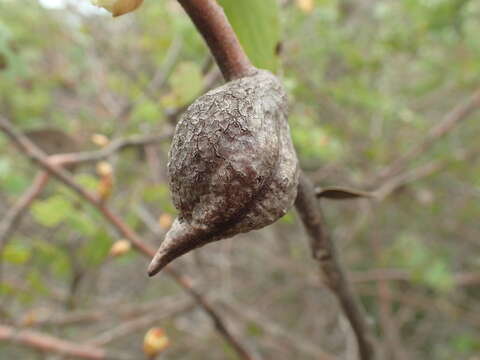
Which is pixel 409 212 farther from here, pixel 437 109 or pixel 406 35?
pixel 406 35

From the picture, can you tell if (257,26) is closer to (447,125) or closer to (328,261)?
(328,261)

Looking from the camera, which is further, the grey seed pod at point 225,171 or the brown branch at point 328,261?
the brown branch at point 328,261

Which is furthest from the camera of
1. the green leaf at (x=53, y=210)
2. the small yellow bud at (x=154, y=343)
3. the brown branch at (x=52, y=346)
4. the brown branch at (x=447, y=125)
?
the brown branch at (x=447, y=125)

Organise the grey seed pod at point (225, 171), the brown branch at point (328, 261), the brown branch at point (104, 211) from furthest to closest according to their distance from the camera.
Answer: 1. the brown branch at point (104, 211)
2. the brown branch at point (328, 261)
3. the grey seed pod at point (225, 171)

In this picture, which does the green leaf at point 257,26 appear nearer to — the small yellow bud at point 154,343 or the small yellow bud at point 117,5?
the small yellow bud at point 117,5

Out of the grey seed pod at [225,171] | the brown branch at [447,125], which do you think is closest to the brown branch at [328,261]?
the grey seed pod at [225,171]

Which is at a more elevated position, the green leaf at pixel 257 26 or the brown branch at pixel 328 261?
the green leaf at pixel 257 26

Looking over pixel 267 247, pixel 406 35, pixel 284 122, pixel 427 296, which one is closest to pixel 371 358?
pixel 284 122
